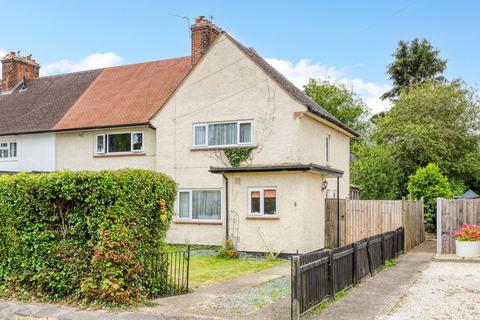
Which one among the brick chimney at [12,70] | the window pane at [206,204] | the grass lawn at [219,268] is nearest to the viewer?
the grass lawn at [219,268]

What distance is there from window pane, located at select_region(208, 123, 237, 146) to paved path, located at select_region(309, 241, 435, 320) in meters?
8.20

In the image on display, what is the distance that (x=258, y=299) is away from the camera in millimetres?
10711

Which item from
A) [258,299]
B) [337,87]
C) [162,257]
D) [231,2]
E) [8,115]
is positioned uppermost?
[337,87]

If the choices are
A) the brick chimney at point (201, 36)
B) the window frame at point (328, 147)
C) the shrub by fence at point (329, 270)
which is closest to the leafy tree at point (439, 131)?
the window frame at point (328, 147)

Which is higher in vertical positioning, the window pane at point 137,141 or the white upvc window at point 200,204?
the window pane at point 137,141

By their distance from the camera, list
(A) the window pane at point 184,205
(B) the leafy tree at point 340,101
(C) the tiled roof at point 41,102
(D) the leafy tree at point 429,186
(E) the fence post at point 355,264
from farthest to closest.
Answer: (B) the leafy tree at point 340,101 < (D) the leafy tree at point 429,186 < (C) the tiled roof at point 41,102 < (A) the window pane at point 184,205 < (E) the fence post at point 355,264

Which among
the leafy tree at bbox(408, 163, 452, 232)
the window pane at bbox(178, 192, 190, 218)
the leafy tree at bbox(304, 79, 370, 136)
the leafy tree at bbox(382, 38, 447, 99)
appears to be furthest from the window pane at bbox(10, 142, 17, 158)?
the leafy tree at bbox(382, 38, 447, 99)

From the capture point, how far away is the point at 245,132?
20.6m

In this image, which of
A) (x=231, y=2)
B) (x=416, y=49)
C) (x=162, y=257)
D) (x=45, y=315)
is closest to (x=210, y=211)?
(x=231, y=2)

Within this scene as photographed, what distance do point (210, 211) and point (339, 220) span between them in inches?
204

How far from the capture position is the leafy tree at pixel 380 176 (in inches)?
1377

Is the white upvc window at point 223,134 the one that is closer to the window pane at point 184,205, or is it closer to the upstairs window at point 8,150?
the window pane at point 184,205

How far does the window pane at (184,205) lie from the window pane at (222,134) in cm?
246

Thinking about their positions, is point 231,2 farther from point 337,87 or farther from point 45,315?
point 337,87
